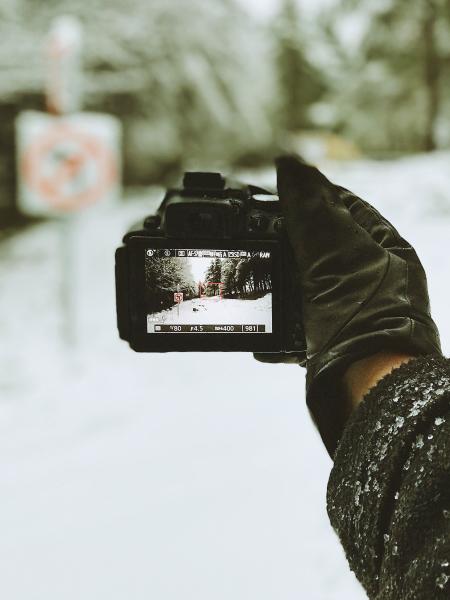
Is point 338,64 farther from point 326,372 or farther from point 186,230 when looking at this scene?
point 326,372

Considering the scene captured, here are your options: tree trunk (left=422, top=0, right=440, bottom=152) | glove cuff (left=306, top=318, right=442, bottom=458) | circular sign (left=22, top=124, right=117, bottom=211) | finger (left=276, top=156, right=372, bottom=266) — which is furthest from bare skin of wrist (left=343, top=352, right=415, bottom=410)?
circular sign (left=22, top=124, right=117, bottom=211)

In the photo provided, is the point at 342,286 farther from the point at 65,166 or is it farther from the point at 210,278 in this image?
the point at 65,166

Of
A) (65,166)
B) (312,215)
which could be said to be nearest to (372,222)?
(312,215)

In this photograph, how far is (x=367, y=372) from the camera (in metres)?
0.57

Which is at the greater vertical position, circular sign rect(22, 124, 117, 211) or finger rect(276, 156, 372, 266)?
circular sign rect(22, 124, 117, 211)

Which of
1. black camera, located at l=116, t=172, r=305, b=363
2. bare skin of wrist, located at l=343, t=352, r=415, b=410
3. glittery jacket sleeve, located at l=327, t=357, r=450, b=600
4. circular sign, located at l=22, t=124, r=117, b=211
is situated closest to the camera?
glittery jacket sleeve, located at l=327, t=357, r=450, b=600

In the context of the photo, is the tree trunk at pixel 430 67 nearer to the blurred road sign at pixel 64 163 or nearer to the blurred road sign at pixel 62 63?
the blurred road sign at pixel 64 163

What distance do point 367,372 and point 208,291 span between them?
0.22 metres

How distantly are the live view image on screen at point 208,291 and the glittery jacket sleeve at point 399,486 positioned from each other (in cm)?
23

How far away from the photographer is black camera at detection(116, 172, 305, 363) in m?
0.68

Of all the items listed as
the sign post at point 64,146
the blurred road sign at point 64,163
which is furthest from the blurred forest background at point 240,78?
the blurred road sign at point 64,163

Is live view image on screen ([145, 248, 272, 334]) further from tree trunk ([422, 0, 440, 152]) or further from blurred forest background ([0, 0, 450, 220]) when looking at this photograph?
tree trunk ([422, 0, 440, 152])

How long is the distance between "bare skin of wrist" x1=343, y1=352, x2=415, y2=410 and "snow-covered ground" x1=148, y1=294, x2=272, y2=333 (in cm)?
14

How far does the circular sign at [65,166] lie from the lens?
1.61 m
